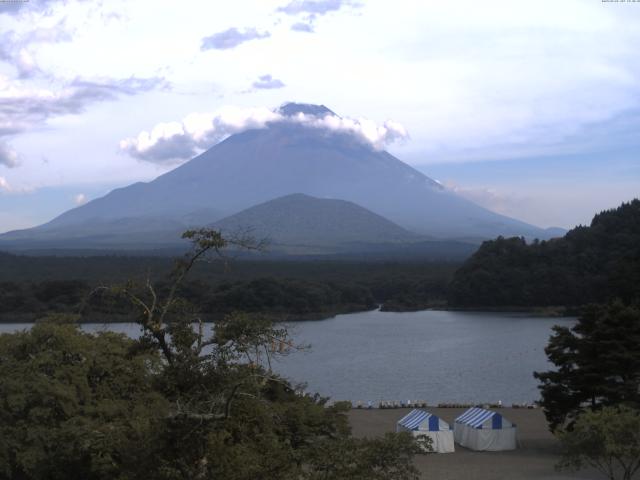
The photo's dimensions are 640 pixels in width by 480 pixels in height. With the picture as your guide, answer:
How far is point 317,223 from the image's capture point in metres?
144

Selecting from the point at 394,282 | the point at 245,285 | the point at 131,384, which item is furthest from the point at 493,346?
the point at 394,282

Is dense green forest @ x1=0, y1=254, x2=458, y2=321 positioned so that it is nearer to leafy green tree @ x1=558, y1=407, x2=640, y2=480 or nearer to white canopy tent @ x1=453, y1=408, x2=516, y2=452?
white canopy tent @ x1=453, y1=408, x2=516, y2=452

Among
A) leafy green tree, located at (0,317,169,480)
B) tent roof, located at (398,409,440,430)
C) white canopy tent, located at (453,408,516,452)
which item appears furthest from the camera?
white canopy tent, located at (453,408,516,452)

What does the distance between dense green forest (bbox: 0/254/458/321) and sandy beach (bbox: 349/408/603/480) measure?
51.2 ft

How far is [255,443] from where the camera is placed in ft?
19.1

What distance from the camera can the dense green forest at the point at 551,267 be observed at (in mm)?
49719

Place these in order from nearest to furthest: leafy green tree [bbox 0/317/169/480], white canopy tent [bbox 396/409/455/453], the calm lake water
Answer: leafy green tree [bbox 0/317/169/480] < white canopy tent [bbox 396/409/455/453] < the calm lake water

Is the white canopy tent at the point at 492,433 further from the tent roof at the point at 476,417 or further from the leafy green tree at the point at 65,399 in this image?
the leafy green tree at the point at 65,399

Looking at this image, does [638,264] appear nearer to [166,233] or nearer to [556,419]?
[556,419]

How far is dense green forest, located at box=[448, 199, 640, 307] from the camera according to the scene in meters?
49.7

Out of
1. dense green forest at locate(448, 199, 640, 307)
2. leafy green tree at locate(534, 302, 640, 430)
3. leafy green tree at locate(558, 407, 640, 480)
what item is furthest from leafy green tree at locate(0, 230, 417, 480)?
dense green forest at locate(448, 199, 640, 307)

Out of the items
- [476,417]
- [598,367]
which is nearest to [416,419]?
[476,417]

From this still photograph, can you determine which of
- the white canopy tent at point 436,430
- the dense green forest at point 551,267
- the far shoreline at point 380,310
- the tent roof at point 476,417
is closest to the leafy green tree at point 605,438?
the white canopy tent at point 436,430

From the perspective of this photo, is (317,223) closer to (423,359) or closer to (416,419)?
(423,359)
